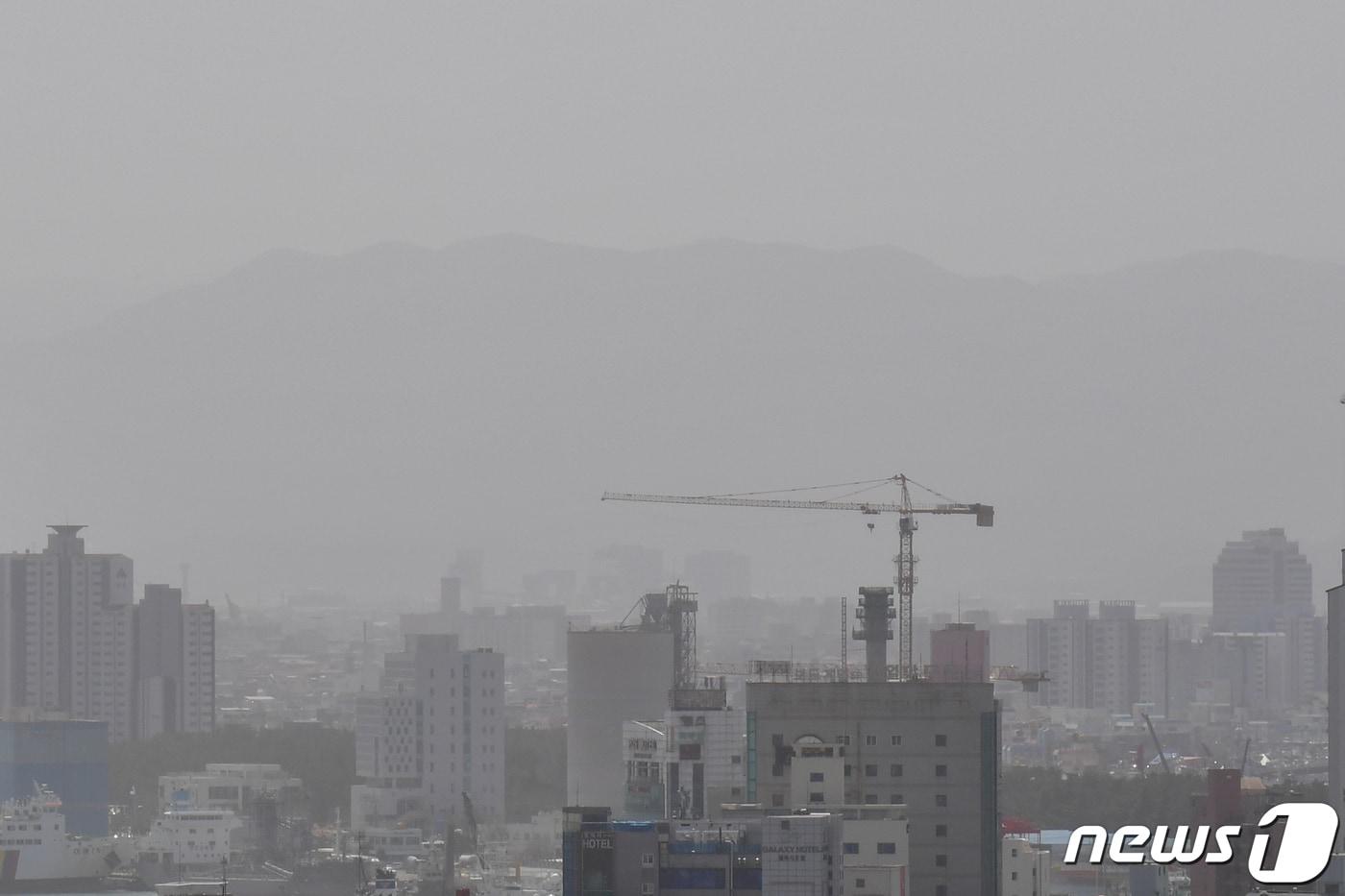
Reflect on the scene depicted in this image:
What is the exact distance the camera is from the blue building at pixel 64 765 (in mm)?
62594

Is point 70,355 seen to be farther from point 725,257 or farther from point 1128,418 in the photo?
point 1128,418

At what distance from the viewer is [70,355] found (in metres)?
172

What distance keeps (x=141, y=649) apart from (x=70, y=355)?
98.1 m

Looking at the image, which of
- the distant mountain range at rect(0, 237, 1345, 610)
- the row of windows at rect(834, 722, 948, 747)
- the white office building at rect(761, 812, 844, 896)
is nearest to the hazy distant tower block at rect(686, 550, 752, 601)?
the distant mountain range at rect(0, 237, 1345, 610)

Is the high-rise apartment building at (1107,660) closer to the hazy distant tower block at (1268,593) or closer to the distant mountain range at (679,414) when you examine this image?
the hazy distant tower block at (1268,593)

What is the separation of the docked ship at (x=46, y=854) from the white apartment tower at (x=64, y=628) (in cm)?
Answer: 1638

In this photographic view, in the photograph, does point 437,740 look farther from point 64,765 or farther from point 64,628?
point 64,628

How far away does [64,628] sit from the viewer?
255 ft

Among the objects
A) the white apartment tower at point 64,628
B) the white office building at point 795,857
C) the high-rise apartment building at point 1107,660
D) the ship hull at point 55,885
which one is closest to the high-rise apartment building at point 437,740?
the ship hull at point 55,885

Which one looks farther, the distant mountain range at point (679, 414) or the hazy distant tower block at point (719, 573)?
the distant mountain range at point (679, 414)

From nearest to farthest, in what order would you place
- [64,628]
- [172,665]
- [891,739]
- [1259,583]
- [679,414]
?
[891,739] → [172,665] → [64,628] → [1259,583] → [679,414]

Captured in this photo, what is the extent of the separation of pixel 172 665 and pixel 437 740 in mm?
13303

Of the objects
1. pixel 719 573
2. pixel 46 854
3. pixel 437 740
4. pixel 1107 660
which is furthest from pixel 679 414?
pixel 46 854

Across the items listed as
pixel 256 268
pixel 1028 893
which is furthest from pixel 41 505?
pixel 1028 893
